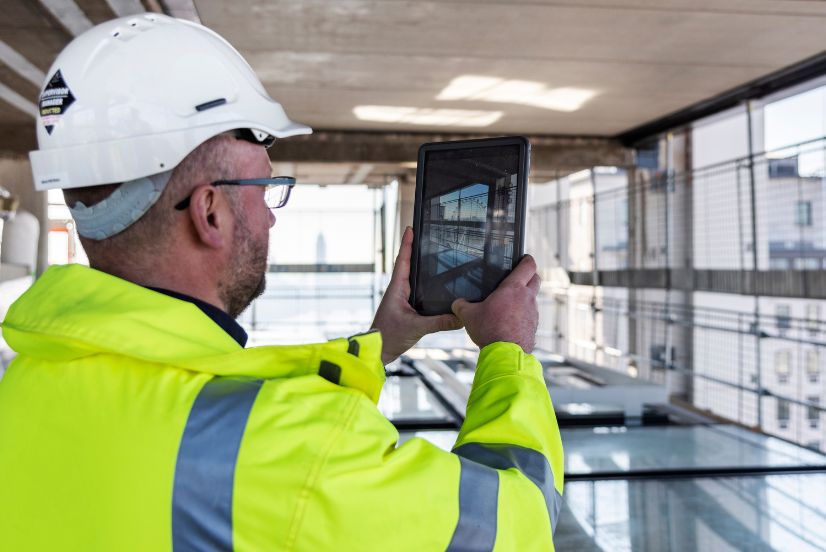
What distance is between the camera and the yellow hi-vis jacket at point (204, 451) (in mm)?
529

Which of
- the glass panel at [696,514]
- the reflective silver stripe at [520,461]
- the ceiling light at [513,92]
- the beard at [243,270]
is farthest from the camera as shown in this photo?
the ceiling light at [513,92]

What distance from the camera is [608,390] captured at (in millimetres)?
3881

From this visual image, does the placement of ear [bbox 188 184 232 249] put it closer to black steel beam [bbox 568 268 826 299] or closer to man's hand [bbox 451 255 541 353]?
man's hand [bbox 451 255 541 353]

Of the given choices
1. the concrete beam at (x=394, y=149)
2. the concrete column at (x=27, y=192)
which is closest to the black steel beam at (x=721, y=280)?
the concrete beam at (x=394, y=149)

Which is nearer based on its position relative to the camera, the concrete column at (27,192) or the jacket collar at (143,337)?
the jacket collar at (143,337)

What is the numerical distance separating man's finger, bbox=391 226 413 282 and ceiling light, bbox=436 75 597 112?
4164 millimetres

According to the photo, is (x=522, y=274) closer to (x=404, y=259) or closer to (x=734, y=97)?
(x=404, y=259)

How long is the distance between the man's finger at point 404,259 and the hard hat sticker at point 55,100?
387 mm

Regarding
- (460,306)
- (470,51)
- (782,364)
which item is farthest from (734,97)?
(460,306)

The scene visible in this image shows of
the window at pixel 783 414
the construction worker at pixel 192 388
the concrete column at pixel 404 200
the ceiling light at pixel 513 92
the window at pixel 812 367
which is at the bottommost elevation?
the window at pixel 783 414

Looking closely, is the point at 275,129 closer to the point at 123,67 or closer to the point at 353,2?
the point at 123,67

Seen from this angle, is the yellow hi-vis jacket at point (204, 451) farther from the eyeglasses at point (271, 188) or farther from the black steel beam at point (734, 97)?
the black steel beam at point (734, 97)

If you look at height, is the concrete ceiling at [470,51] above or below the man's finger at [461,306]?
above

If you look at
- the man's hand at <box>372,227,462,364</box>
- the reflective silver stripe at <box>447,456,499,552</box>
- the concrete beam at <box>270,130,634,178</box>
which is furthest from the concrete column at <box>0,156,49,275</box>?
the reflective silver stripe at <box>447,456,499,552</box>
